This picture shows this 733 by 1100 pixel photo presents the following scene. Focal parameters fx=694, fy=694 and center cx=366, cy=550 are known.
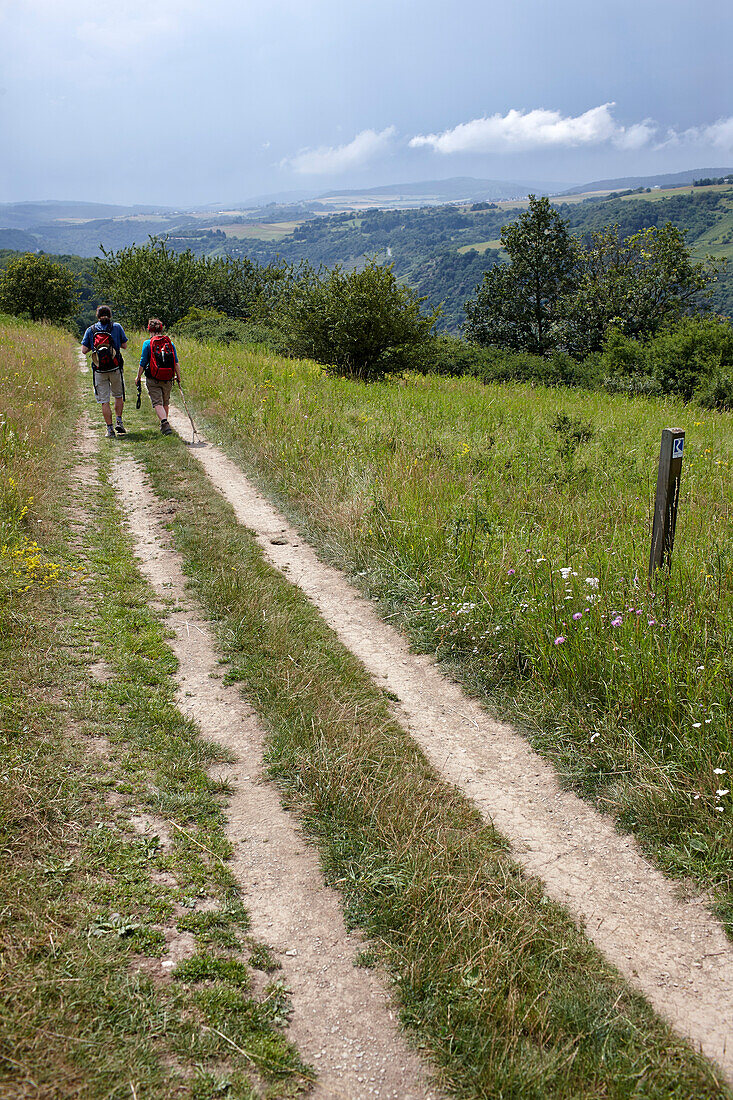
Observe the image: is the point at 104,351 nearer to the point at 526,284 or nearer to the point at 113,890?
the point at 113,890

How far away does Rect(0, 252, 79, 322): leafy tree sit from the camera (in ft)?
177

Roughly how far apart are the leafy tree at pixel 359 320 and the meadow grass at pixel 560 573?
A: 6.37m

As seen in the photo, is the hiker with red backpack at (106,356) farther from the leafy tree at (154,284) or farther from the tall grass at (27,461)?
the leafy tree at (154,284)

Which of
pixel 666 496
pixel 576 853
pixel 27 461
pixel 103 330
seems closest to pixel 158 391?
pixel 103 330

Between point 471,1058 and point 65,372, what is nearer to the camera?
point 471,1058

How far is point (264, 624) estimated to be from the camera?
5309 mm

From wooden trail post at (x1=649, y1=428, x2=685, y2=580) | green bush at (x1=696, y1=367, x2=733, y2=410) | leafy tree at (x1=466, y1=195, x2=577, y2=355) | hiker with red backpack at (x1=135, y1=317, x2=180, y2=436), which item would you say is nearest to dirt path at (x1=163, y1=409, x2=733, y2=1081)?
wooden trail post at (x1=649, y1=428, x2=685, y2=580)

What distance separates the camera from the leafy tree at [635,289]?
41375 mm

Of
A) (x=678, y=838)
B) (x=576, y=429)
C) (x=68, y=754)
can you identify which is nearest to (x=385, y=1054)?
(x=678, y=838)

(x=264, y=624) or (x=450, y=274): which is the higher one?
(x=450, y=274)

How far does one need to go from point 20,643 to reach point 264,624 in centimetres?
167

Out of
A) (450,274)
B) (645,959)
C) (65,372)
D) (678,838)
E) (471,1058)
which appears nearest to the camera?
(471,1058)

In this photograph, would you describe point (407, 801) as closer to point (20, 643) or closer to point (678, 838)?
point (678, 838)

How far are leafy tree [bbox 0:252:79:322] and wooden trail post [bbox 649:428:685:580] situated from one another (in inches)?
2272
